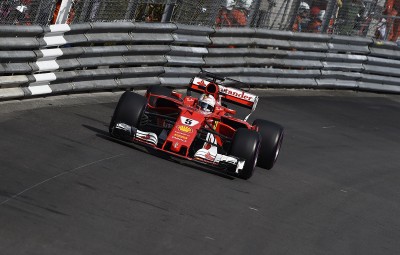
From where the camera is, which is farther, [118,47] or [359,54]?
[359,54]

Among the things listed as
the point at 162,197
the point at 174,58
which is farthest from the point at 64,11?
the point at 162,197

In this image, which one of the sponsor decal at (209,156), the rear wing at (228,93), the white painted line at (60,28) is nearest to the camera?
the sponsor decal at (209,156)

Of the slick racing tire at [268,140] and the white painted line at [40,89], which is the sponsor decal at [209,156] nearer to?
the slick racing tire at [268,140]

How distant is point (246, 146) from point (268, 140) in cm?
110

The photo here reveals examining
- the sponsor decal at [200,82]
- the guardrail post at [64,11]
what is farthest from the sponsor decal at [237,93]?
the guardrail post at [64,11]

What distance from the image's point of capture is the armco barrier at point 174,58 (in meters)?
13.8

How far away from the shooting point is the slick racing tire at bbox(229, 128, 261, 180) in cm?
1156

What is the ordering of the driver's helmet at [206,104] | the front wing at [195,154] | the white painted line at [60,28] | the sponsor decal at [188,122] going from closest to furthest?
the front wing at [195,154], the sponsor decal at [188,122], the driver's helmet at [206,104], the white painted line at [60,28]

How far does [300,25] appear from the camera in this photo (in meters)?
21.5

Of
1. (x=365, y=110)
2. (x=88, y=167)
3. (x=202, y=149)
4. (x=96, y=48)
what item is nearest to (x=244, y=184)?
(x=202, y=149)

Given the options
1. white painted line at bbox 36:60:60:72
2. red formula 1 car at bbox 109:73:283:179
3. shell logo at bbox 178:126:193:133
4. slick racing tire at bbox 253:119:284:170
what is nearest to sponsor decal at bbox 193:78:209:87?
red formula 1 car at bbox 109:73:283:179

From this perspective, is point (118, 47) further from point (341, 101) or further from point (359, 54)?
point (359, 54)

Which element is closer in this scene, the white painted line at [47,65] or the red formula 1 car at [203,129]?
the red formula 1 car at [203,129]

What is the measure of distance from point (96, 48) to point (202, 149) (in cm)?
411
